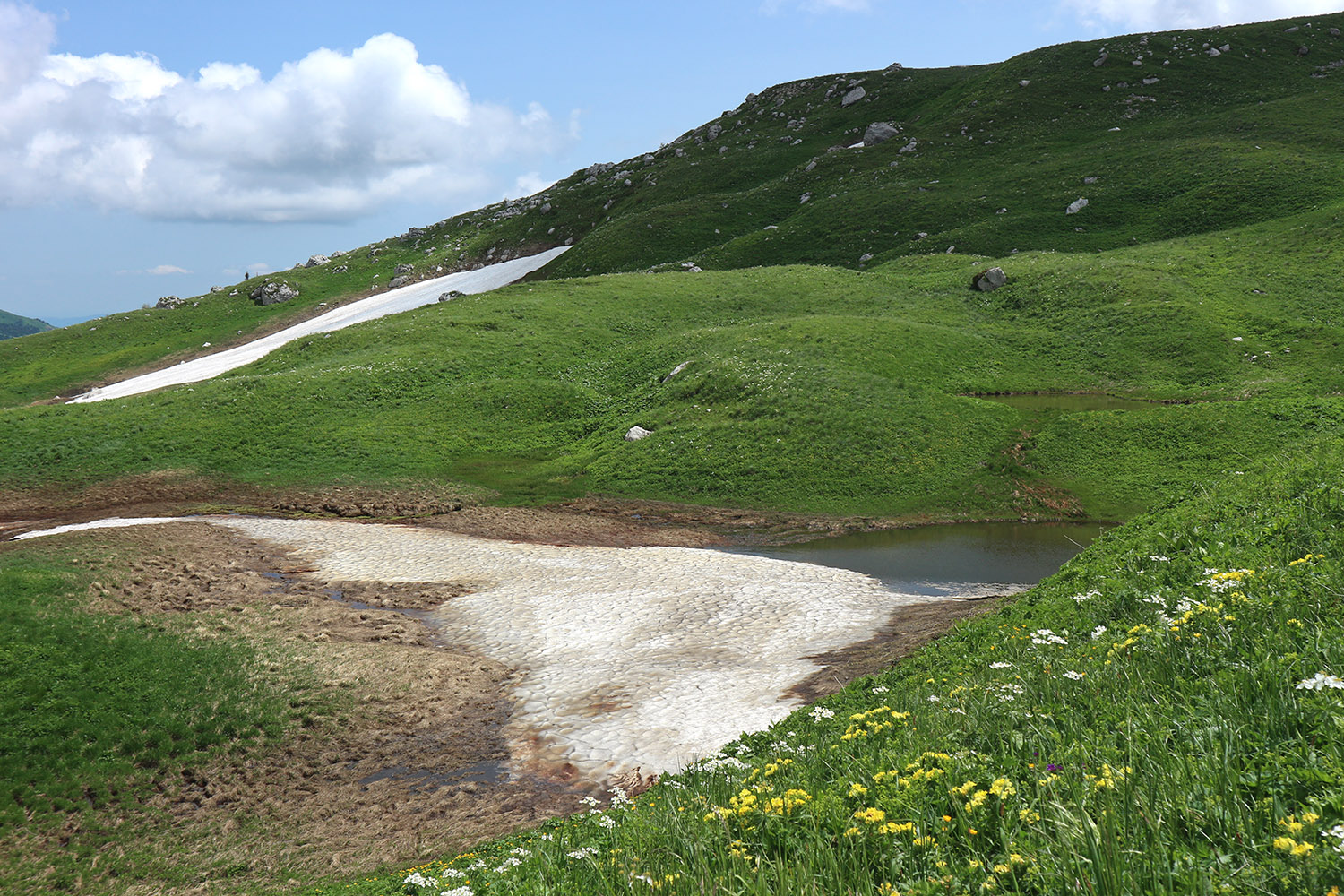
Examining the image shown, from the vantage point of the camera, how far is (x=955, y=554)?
118 ft

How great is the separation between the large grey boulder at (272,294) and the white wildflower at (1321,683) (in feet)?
482

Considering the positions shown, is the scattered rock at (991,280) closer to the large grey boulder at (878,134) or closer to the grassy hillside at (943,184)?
the grassy hillside at (943,184)

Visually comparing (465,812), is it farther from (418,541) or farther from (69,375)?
(69,375)

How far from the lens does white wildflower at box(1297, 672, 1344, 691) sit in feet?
19.6

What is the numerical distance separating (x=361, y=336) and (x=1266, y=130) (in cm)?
12482

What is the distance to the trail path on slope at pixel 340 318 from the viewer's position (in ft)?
297

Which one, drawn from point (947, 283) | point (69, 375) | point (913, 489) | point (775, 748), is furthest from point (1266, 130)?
point (69, 375)

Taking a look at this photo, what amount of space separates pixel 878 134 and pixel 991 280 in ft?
258

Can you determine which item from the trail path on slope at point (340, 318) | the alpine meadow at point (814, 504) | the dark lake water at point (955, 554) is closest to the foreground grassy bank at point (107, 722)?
the alpine meadow at point (814, 504)

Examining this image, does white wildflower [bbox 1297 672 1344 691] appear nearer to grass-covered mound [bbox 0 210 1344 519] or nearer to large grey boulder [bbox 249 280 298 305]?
grass-covered mound [bbox 0 210 1344 519]

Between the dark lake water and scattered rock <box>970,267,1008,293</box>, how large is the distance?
145ft

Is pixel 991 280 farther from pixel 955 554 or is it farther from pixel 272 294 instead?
pixel 272 294

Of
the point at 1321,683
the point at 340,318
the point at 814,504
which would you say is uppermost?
the point at 340,318

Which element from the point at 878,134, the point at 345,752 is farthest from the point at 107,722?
the point at 878,134
